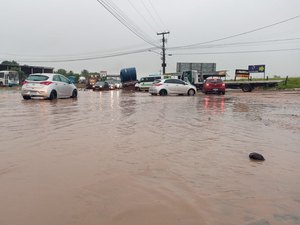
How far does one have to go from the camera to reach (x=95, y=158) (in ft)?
18.1

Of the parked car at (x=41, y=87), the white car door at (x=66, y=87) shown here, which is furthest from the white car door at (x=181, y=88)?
the parked car at (x=41, y=87)

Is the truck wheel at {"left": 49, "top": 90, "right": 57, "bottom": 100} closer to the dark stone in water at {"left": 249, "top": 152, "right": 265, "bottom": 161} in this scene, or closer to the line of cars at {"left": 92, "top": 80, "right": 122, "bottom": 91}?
the dark stone in water at {"left": 249, "top": 152, "right": 265, "bottom": 161}

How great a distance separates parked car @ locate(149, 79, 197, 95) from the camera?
27.7 m

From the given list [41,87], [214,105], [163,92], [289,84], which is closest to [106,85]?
[163,92]

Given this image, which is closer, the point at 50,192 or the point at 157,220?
the point at 157,220

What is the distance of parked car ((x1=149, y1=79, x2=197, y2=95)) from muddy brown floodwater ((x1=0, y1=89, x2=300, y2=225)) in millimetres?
19491

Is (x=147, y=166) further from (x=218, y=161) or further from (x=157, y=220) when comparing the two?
(x=157, y=220)

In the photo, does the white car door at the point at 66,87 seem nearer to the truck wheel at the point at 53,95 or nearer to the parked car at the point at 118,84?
the truck wheel at the point at 53,95

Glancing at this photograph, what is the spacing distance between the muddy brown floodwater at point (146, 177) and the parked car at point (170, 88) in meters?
19.5

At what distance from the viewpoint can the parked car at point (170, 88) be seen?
27.7 metres

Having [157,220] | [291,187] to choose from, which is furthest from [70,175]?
[291,187]

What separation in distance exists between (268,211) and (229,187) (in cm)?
78

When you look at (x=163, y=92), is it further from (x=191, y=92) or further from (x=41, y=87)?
(x=41, y=87)

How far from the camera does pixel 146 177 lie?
15.0ft
